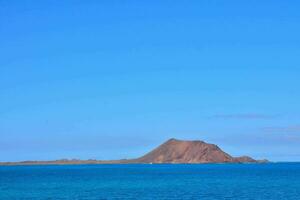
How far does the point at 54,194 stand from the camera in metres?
88.1

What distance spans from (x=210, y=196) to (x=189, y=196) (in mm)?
2834

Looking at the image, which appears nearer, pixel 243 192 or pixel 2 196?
pixel 2 196

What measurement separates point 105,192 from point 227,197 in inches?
796

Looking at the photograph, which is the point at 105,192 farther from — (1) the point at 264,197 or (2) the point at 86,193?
(1) the point at 264,197

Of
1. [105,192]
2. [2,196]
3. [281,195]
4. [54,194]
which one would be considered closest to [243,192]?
[281,195]

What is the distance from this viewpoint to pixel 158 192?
9106cm

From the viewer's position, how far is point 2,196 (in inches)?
3295

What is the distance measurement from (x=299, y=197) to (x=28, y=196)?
119ft

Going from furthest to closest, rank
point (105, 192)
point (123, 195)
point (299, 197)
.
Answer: point (105, 192) → point (123, 195) → point (299, 197)

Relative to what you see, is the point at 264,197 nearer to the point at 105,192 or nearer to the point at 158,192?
the point at 158,192

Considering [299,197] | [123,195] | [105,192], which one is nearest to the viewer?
[299,197]

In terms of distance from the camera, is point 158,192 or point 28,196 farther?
point 158,192

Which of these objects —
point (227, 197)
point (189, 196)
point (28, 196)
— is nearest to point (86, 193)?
point (28, 196)

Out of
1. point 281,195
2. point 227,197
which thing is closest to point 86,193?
point 227,197
